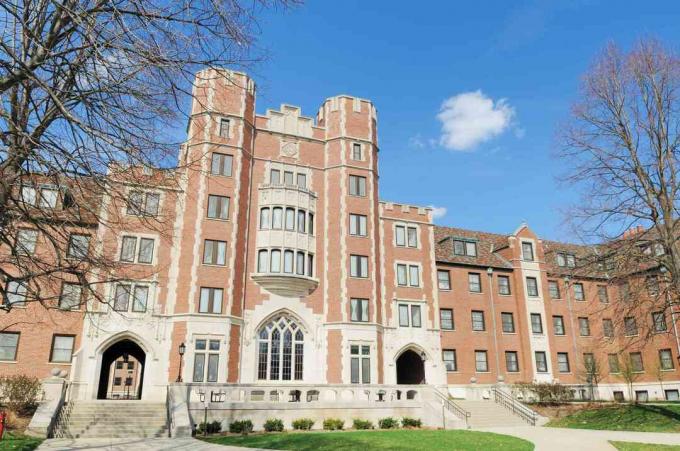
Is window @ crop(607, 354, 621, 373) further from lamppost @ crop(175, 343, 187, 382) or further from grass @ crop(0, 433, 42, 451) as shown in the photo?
grass @ crop(0, 433, 42, 451)

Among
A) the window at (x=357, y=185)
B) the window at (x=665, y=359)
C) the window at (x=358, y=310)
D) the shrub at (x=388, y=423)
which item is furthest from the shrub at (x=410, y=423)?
the window at (x=665, y=359)

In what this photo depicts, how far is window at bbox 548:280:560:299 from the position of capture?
3859 cm

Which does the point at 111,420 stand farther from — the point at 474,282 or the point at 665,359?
the point at 665,359

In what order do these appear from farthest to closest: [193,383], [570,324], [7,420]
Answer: [570,324] → [193,383] → [7,420]

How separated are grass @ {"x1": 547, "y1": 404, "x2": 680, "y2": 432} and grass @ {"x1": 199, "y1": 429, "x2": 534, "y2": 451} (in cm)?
681

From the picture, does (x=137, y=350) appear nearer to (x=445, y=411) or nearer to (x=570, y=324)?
(x=445, y=411)

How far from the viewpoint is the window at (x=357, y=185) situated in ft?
106

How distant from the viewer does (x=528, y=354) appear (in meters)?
35.6

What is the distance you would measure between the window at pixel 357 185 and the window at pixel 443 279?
27.0 feet

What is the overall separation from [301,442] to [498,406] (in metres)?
15.4

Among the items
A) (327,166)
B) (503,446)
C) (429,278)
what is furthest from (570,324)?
(503,446)

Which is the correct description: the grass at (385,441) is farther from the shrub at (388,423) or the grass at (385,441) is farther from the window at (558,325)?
the window at (558,325)

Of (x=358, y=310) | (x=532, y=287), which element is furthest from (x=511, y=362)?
(x=358, y=310)

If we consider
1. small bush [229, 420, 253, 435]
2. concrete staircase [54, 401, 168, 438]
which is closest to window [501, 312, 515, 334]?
small bush [229, 420, 253, 435]
